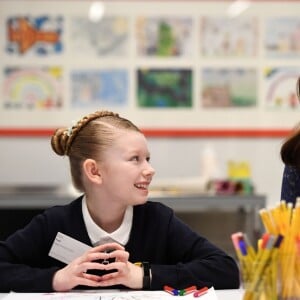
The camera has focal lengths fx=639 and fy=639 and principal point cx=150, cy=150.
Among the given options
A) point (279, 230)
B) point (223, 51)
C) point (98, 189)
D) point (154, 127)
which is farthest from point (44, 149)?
point (279, 230)

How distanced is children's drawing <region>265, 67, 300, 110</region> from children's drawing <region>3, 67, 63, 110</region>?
3.98 feet

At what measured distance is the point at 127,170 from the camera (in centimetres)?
144

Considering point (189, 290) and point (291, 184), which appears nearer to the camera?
point (189, 290)

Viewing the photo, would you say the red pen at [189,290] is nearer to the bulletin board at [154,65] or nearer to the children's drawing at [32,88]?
the bulletin board at [154,65]

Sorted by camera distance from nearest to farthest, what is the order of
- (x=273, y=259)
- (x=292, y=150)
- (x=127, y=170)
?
(x=273, y=259) → (x=127, y=170) → (x=292, y=150)

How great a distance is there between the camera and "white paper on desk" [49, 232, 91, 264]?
1400 mm

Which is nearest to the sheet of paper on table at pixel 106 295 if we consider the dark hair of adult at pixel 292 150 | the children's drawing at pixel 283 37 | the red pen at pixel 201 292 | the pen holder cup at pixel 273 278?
the red pen at pixel 201 292

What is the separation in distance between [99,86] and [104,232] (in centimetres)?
236

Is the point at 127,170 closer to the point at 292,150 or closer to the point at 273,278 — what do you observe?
the point at 292,150

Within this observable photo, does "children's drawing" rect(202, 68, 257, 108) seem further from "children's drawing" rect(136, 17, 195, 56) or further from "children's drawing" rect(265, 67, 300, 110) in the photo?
"children's drawing" rect(136, 17, 195, 56)

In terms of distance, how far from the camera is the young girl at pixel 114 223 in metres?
1.34

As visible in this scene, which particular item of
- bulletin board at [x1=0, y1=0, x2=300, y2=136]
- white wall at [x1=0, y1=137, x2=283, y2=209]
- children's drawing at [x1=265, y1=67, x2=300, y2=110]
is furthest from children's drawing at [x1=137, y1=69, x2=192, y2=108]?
children's drawing at [x1=265, y1=67, x2=300, y2=110]

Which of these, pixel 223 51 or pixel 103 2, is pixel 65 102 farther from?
pixel 223 51

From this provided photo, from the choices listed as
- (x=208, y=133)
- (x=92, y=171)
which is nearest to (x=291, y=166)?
(x=92, y=171)
